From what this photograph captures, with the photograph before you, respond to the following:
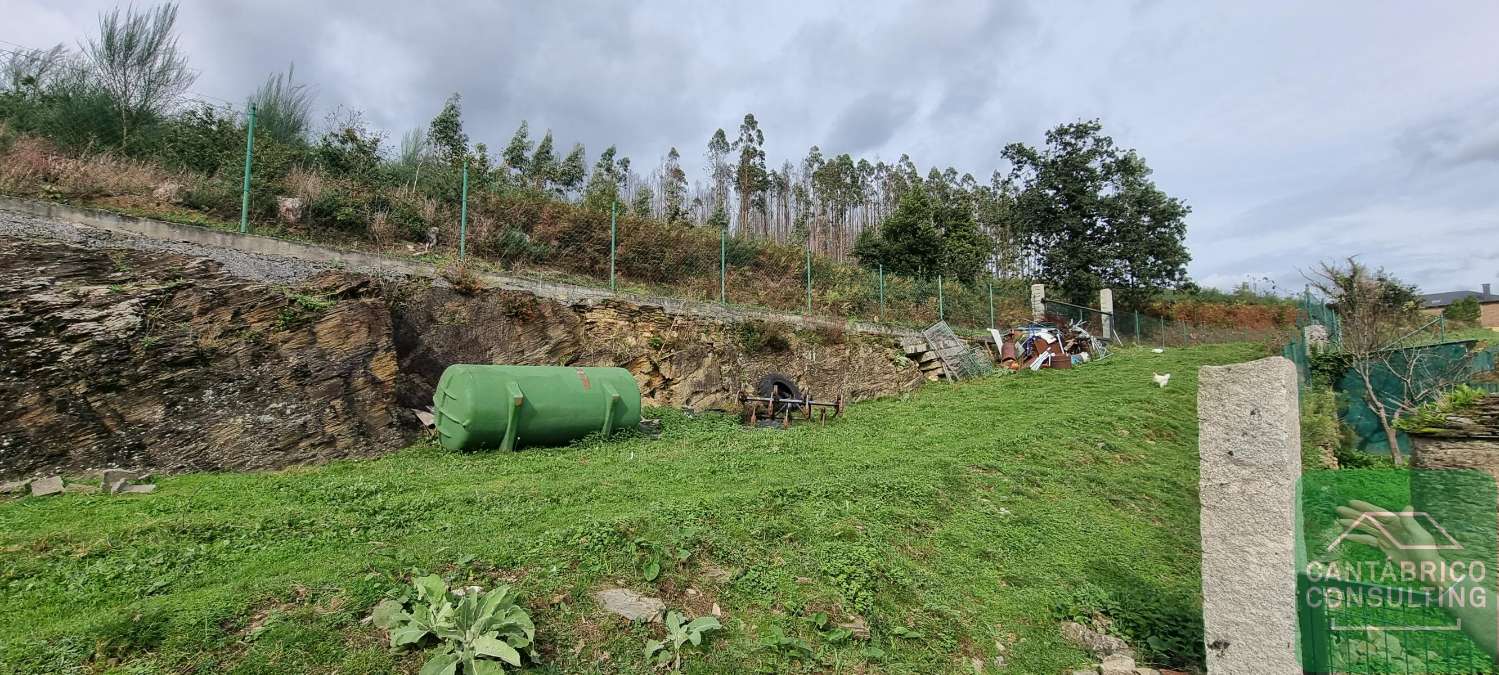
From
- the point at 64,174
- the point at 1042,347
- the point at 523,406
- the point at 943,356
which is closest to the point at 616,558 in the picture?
the point at 523,406

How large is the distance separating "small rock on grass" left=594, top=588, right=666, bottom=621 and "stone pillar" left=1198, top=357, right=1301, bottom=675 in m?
2.85

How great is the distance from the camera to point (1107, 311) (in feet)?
78.9

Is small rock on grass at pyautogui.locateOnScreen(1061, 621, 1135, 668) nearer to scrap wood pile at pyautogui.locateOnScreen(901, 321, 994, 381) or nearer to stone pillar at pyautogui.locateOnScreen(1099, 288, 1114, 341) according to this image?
scrap wood pile at pyautogui.locateOnScreen(901, 321, 994, 381)

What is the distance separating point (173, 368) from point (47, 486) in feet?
5.96

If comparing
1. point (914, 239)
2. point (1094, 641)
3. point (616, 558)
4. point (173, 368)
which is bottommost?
point (1094, 641)

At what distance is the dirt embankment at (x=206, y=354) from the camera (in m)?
5.68

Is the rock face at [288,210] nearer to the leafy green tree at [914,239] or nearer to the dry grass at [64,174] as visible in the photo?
the dry grass at [64,174]

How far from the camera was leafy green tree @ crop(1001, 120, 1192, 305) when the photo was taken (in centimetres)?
2511

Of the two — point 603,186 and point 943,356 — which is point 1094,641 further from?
point 603,186

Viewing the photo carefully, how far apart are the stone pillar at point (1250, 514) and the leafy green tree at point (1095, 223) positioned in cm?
2548

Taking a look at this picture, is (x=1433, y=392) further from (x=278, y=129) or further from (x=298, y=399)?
(x=278, y=129)

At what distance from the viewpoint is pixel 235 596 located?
2.95m

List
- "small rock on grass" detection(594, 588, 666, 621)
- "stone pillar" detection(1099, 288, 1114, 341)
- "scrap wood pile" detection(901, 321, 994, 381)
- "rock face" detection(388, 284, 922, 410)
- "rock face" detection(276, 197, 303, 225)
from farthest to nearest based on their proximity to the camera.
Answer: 1. "stone pillar" detection(1099, 288, 1114, 341)
2. "scrap wood pile" detection(901, 321, 994, 381)
3. "rock face" detection(276, 197, 303, 225)
4. "rock face" detection(388, 284, 922, 410)
5. "small rock on grass" detection(594, 588, 666, 621)

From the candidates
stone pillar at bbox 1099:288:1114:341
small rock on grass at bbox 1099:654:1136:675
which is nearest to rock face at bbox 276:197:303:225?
small rock on grass at bbox 1099:654:1136:675
